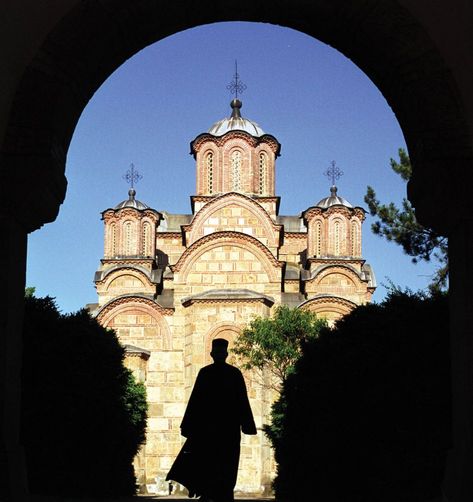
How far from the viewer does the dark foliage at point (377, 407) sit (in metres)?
11.8

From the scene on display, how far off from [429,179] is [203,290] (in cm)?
2594

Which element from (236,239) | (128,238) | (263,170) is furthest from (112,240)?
(236,239)

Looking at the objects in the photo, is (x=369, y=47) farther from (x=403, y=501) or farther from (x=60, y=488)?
(x=60, y=488)

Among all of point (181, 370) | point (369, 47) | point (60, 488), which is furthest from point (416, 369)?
point (181, 370)

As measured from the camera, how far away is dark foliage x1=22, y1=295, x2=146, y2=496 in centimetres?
1264

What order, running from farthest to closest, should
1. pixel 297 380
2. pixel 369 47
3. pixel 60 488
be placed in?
1. pixel 297 380
2. pixel 60 488
3. pixel 369 47

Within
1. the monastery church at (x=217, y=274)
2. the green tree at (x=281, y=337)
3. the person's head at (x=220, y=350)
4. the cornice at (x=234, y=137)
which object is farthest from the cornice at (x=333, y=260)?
the person's head at (x=220, y=350)

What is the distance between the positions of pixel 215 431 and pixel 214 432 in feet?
0.04

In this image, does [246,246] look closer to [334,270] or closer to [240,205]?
[240,205]

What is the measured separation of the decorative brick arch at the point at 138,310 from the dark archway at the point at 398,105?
2553 centimetres

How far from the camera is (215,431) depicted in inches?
286

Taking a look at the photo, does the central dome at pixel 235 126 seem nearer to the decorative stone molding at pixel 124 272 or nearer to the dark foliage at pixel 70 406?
the decorative stone molding at pixel 124 272

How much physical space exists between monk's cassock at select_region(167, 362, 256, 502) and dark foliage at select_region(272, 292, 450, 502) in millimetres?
4799

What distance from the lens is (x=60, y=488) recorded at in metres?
13.0
